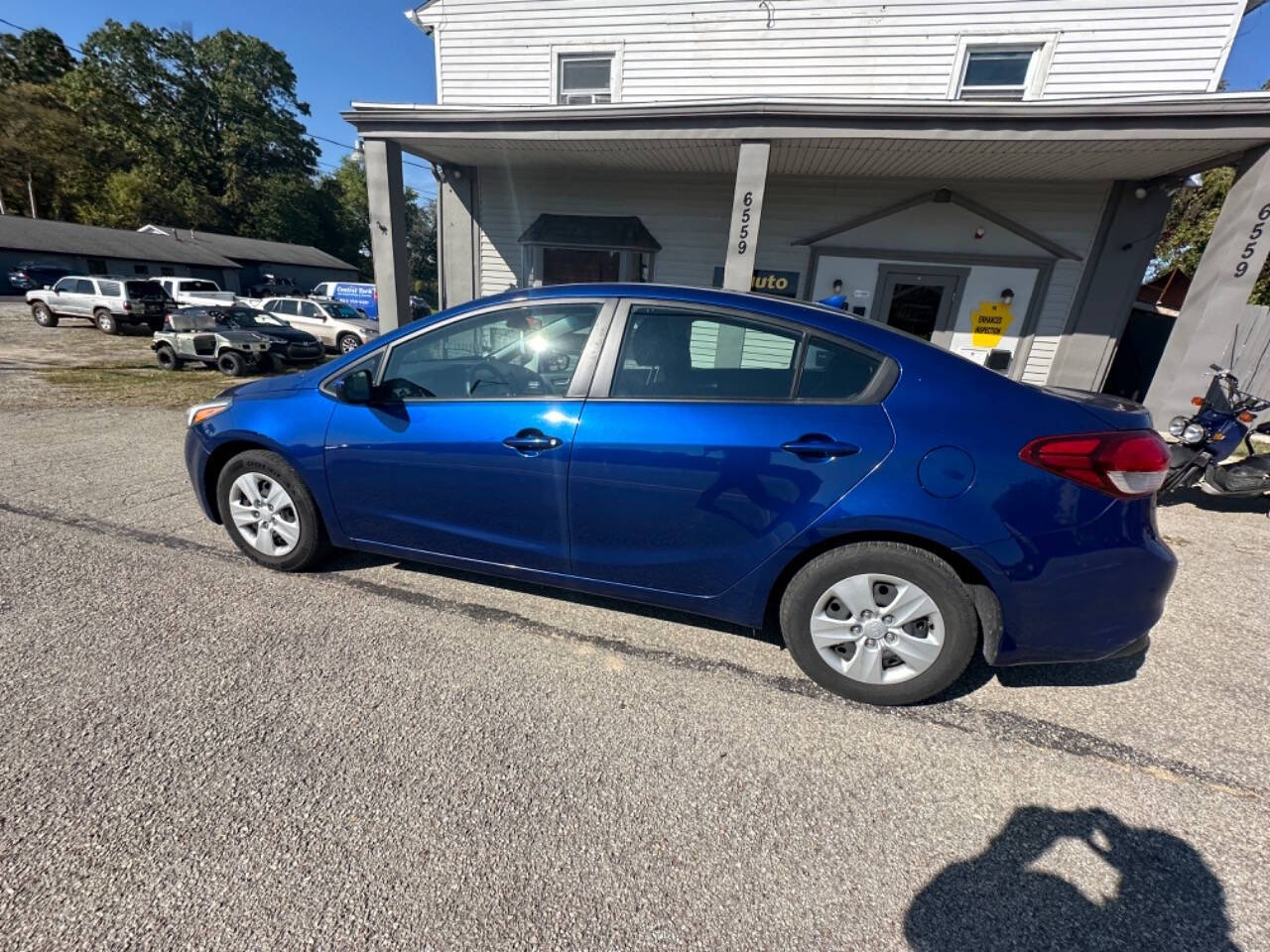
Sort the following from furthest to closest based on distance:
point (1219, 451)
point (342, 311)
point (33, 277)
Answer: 1. point (33, 277)
2. point (342, 311)
3. point (1219, 451)

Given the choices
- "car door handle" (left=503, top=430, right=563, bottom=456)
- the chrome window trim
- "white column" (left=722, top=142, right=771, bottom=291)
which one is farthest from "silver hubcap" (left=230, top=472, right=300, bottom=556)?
"white column" (left=722, top=142, right=771, bottom=291)

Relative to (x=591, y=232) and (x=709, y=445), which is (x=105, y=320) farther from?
(x=709, y=445)

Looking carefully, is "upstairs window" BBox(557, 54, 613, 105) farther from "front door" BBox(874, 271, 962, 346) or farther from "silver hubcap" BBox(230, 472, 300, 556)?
"silver hubcap" BBox(230, 472, 300, 556)

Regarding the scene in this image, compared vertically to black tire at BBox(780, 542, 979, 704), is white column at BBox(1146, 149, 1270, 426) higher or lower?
higher

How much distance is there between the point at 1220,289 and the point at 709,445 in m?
7.56

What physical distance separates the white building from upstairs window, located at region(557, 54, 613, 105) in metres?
0.03

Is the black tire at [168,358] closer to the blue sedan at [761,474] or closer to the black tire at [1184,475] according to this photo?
the blue sedan at [761,474]

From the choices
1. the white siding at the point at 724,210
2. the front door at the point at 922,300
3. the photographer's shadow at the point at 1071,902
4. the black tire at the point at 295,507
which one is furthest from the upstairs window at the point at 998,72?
the black tire at the point at 295,507

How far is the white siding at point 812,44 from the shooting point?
7023mm

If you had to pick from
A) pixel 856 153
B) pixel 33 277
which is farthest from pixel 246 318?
pixel 33 277

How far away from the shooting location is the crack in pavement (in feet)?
6.50

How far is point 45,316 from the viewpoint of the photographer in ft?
56.6

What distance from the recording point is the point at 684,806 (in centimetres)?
175

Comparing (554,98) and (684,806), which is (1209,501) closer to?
(684,806)
